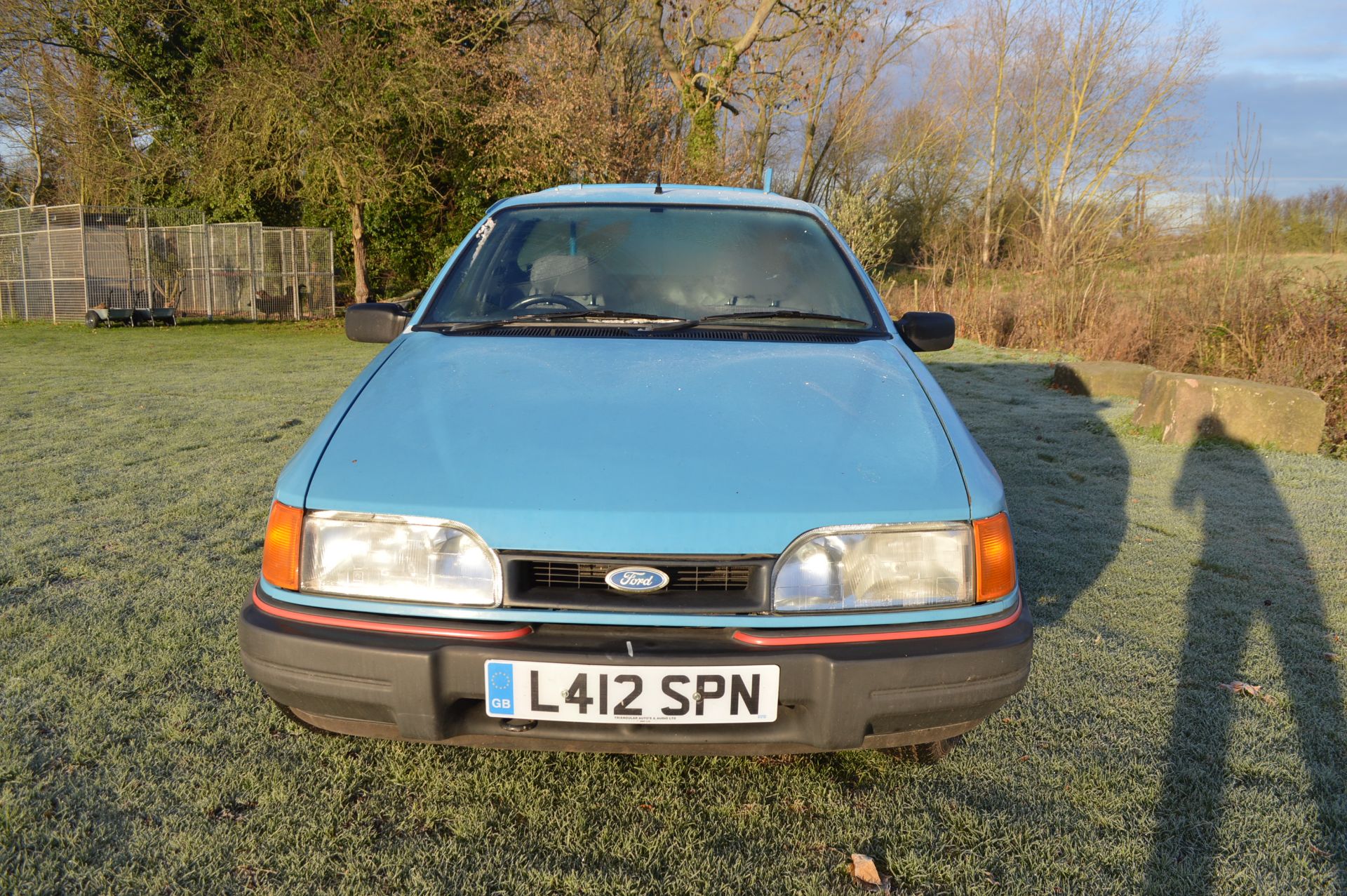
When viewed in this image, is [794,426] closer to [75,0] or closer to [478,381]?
[478,381]

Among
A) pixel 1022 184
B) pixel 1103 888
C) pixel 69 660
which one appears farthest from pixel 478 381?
pixel 1022 184

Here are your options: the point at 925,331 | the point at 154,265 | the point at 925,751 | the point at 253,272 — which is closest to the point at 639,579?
the point at 925,751

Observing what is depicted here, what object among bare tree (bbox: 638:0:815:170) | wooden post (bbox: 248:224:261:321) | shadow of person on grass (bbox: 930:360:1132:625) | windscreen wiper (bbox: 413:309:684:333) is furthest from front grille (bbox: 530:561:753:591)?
wooden post (bbox: 248:224:261:321)

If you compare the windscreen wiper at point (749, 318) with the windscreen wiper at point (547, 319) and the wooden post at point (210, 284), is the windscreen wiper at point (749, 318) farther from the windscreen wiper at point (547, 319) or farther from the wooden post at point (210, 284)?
the wooden post at point (210, 284)

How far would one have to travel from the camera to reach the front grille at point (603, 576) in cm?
194

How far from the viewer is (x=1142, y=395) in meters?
7.54

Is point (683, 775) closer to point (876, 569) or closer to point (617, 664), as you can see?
point (617, 664)

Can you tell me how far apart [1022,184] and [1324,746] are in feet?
88.7

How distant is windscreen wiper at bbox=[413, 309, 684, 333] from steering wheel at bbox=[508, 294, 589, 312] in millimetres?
62

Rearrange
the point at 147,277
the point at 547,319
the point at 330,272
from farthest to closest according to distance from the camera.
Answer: the point at 330,272, the point at 147,277, the point at 547,319

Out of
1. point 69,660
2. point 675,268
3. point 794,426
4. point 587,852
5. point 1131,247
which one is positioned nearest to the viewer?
point 587,852

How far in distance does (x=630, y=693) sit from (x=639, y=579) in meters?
0.23

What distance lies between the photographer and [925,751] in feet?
8.00

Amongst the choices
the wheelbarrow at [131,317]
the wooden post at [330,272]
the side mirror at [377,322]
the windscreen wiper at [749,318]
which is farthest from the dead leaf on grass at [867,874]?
the wooden post at [330,272]
